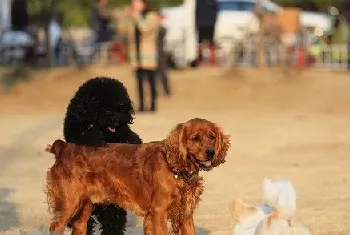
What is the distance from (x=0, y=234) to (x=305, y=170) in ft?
16.1

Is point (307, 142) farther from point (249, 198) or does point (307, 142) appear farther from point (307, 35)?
point (307, 35)

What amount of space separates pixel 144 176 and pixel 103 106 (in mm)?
770

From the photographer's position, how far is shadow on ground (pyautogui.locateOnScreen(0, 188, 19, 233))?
8.16m

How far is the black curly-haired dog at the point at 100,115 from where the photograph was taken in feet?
22.1

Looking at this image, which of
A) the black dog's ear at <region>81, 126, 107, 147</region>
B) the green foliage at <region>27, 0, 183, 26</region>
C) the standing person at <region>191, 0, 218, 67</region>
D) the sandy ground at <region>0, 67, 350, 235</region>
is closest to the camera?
the black dog's ear at <region>81, 126, 107, 147</region>

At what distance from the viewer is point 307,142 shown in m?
14.6

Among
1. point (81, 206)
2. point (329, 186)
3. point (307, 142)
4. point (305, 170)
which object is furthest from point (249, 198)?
point (307, 142)

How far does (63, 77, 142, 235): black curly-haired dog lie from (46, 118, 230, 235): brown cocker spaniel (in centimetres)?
18

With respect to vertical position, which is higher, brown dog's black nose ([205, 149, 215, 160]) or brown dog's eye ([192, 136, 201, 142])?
brown dog's eye ([192, 136, 201, 142])

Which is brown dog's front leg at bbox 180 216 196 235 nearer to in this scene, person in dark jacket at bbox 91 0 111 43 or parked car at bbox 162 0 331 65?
parked car at bbox 162 0 331 65

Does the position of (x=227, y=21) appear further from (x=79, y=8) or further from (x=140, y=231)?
(x=140, y=231)

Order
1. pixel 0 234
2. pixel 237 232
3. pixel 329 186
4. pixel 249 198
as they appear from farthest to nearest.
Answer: pixel 329 186, pixel 249 198, pixel 0 234, pixel 237 232

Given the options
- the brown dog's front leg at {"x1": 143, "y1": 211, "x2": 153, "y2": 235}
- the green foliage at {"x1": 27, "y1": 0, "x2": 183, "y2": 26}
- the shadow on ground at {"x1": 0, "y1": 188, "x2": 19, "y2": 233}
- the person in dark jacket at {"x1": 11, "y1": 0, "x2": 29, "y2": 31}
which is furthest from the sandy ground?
the green foliage at {"x1": 27, "y1": 0, "x2": 183, "y2": 26}

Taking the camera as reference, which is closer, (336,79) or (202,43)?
(336,79)
